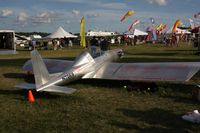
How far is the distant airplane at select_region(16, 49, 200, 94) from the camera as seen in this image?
871 centimetres

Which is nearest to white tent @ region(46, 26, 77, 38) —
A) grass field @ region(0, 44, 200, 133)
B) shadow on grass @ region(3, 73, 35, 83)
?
shadow on grass @ region(3, 73, 35, 83)

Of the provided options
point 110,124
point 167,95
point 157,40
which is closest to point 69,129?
point 110,124

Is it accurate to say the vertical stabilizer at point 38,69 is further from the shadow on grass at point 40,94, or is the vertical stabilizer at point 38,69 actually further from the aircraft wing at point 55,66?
the aircraft wing at point 55,66

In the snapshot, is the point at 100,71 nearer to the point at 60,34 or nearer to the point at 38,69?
the point at 38,69

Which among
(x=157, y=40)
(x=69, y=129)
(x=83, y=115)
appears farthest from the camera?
(x=157, y=40)

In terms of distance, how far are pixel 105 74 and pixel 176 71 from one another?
2.73 meters

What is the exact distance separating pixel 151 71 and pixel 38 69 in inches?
164

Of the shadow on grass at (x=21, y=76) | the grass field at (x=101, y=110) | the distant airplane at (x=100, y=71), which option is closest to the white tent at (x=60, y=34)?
the shadow on grass at (x=21, y=76)

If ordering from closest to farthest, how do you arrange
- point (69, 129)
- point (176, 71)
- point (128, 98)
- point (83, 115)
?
point (69, 129) → point (83, 115) → point (128, 98) → point (176, 71)

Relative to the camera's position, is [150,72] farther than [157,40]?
No

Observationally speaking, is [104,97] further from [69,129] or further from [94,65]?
[69,129]

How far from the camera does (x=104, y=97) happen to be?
9.32 metres

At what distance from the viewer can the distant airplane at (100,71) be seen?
871 cm

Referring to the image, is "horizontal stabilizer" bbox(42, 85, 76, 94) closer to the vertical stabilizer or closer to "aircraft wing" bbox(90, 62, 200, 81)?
the vertical stabilizer
